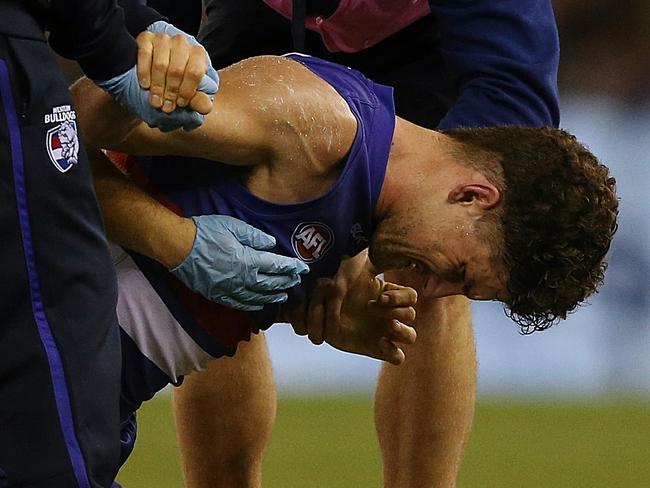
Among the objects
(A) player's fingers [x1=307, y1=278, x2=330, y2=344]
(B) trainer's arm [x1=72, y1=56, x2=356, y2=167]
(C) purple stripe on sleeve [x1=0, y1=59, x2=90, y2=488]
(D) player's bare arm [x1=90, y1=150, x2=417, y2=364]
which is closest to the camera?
(C) purple stripe on sleeve [x1=0, y1=59, x2=90, y2=488]

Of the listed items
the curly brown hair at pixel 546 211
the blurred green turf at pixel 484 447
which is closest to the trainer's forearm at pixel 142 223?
the curly brown hair at pixel 546 211

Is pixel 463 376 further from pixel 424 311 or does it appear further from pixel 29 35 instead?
pixel 29 35

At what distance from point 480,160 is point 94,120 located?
0.61 metres

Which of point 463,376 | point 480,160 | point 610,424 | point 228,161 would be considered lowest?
point 610,424

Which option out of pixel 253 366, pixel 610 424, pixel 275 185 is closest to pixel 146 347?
pixel 275 185

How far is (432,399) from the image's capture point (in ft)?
9.18

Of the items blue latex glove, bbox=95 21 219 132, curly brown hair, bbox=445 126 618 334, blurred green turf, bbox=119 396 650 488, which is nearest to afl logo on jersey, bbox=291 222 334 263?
curly brown hair, bbox=445 126 618 334

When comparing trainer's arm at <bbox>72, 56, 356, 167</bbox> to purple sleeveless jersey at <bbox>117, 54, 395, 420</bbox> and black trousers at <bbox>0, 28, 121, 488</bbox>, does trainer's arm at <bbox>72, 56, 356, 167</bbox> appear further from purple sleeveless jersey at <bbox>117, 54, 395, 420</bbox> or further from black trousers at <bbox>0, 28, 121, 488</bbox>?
black trousers at <bbox>0, 28, 121, 488</bbox>

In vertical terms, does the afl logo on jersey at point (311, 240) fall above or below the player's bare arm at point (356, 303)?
above

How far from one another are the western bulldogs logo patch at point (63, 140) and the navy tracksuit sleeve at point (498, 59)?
843mm

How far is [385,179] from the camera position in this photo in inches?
90.5

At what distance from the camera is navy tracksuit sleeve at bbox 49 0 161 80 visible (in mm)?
1848

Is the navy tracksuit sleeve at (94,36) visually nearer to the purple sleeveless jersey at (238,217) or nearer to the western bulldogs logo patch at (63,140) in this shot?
the western bulldogs logo patch at (63,140)

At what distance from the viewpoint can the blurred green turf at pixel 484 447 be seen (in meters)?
4.01
